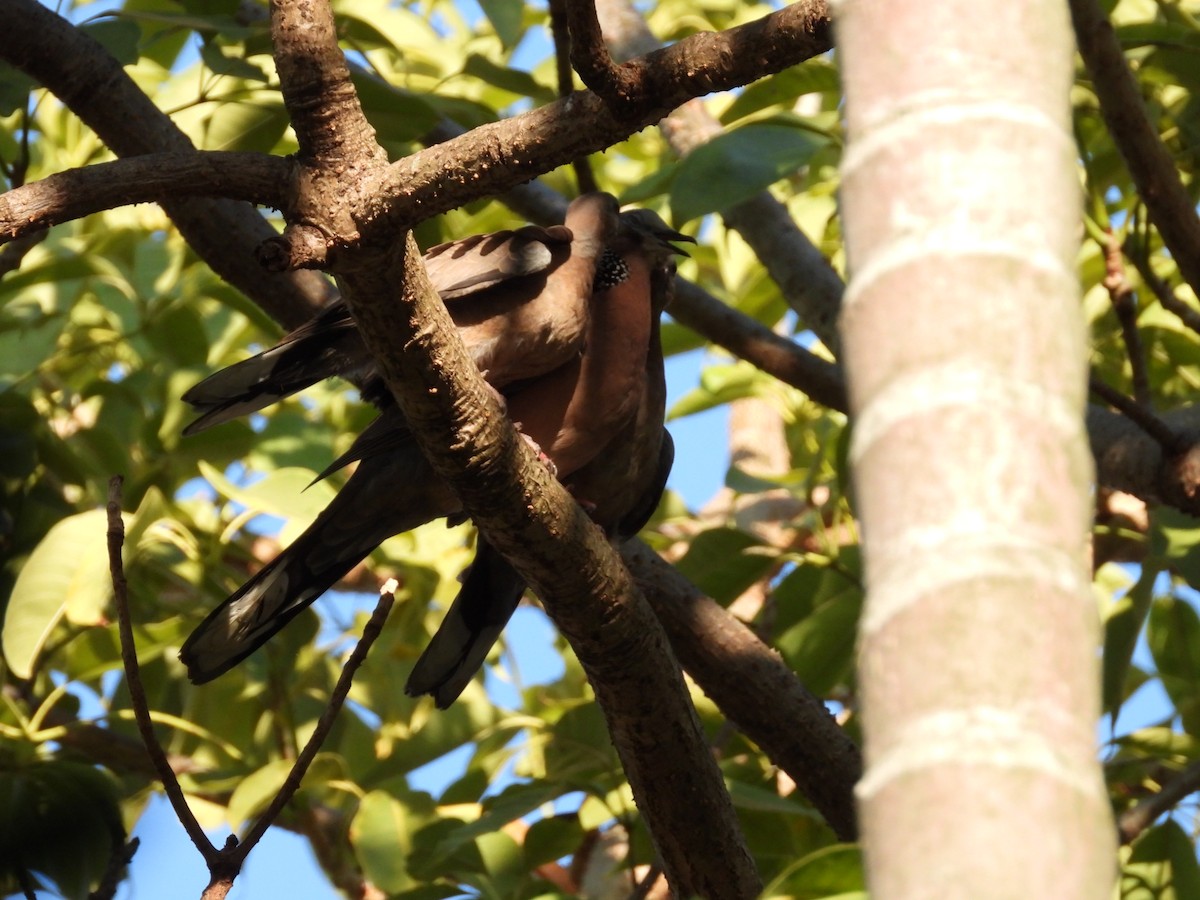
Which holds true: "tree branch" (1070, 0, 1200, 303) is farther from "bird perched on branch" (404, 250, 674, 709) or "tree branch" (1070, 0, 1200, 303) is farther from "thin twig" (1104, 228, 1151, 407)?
"bird perched on branch" (404, 250, 674, 709)

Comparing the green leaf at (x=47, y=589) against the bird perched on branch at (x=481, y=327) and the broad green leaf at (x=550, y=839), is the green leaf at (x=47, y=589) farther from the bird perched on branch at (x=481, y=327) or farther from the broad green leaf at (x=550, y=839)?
the broad green leaf at (x=550, y=839)

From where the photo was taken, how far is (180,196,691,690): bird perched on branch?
3.27 meters

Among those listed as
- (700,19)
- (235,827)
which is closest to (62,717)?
(235,827)

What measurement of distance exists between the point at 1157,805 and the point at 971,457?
2.20 meters

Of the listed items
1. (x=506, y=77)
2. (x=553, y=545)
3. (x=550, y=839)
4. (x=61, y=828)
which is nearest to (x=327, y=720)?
(x=553, y=545)

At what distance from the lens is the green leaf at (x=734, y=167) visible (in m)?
3.17

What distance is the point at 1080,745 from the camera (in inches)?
34.8

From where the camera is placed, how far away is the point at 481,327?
3.24 metres

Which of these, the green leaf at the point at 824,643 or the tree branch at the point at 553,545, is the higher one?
the green leaf at the point at 824,643

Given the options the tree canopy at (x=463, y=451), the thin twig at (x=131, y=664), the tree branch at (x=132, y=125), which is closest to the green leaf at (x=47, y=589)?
the tree canopy at (x=463, y=451)

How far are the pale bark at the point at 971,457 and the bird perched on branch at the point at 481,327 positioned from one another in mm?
2139

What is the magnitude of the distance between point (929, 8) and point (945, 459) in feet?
1.06

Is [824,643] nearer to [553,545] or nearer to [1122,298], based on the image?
[1122,298]

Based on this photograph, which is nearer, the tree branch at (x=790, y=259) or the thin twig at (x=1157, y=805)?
the thin twig at (x=1157, y=805)
